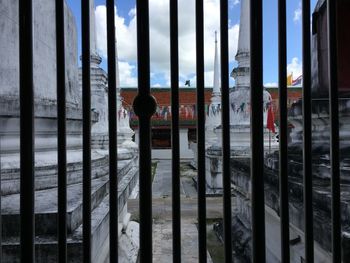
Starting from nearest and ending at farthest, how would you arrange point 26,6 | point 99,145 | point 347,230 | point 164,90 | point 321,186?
point 26,6
point 347,230
point 321,186
point 99,145
point 164,90

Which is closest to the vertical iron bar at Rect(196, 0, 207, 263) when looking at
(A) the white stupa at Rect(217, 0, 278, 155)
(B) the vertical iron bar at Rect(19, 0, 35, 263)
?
(B) the vertical iron bar at Rect(19, 0, 35, 263)

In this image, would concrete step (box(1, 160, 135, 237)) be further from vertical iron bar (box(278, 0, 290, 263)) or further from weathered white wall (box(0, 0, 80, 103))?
vertical iron bar (box(278, 0, 290, 263))

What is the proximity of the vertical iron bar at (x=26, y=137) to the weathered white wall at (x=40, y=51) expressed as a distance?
1560 millimetres

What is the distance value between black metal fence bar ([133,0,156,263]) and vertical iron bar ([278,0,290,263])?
0.45 meters

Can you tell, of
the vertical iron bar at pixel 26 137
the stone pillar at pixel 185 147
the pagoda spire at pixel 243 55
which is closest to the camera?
the vertical iron bar at pixel 26 137

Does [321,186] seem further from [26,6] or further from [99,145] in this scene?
[99,145]

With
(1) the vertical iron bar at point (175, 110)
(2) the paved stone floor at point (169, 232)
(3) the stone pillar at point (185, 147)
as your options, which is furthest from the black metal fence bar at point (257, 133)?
(3) the stone pillar at point (185, 147)

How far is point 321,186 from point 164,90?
25960mm

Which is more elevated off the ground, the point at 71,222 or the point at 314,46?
the point at 314,46

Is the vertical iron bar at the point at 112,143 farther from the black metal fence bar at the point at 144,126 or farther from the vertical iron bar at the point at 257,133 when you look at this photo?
the vertical iron bar at the point at 257,133

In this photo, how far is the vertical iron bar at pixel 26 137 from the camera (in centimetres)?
113

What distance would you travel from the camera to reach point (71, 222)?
2.01 metres

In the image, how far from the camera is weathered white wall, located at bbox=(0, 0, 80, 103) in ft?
8.76

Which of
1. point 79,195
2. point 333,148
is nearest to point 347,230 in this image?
point 333,148
